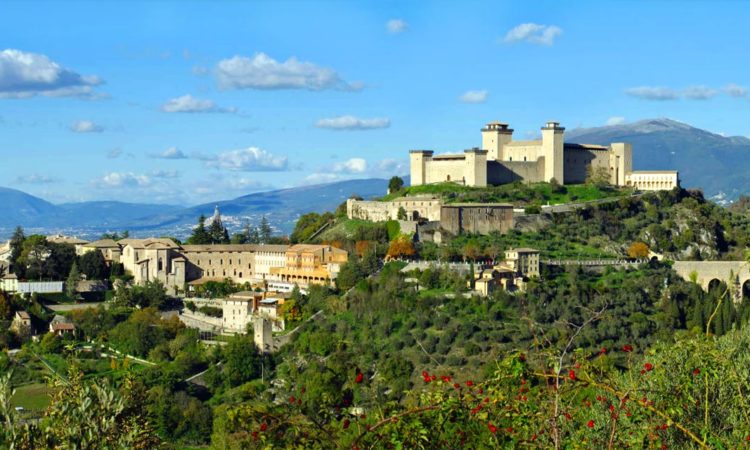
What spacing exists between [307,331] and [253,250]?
34.8 feet

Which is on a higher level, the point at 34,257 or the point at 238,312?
the point at 34,257

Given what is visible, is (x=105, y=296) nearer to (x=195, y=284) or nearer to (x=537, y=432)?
(x=195, y=284)

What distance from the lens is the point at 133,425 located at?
32.5ft

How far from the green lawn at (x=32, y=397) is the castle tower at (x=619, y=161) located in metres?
33.9

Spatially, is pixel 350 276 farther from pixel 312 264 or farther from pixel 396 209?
pixel 396 209

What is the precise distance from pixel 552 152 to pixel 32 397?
3081 cm

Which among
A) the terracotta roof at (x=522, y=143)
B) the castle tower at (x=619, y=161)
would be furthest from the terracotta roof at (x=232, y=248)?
the castle tower at (x=619, y=161)

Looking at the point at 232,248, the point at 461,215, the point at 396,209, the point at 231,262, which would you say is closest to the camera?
the point at 461,215

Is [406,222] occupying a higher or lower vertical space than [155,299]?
higher

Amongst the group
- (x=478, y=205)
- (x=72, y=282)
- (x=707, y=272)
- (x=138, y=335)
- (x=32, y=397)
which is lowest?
(x=32, y=397)

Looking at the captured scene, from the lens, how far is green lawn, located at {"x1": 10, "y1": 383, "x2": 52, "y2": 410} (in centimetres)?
3704

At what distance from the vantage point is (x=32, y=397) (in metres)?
38.7

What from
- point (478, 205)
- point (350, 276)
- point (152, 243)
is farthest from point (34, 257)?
point (478, 205)

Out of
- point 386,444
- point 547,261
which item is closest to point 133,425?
point 386,444
